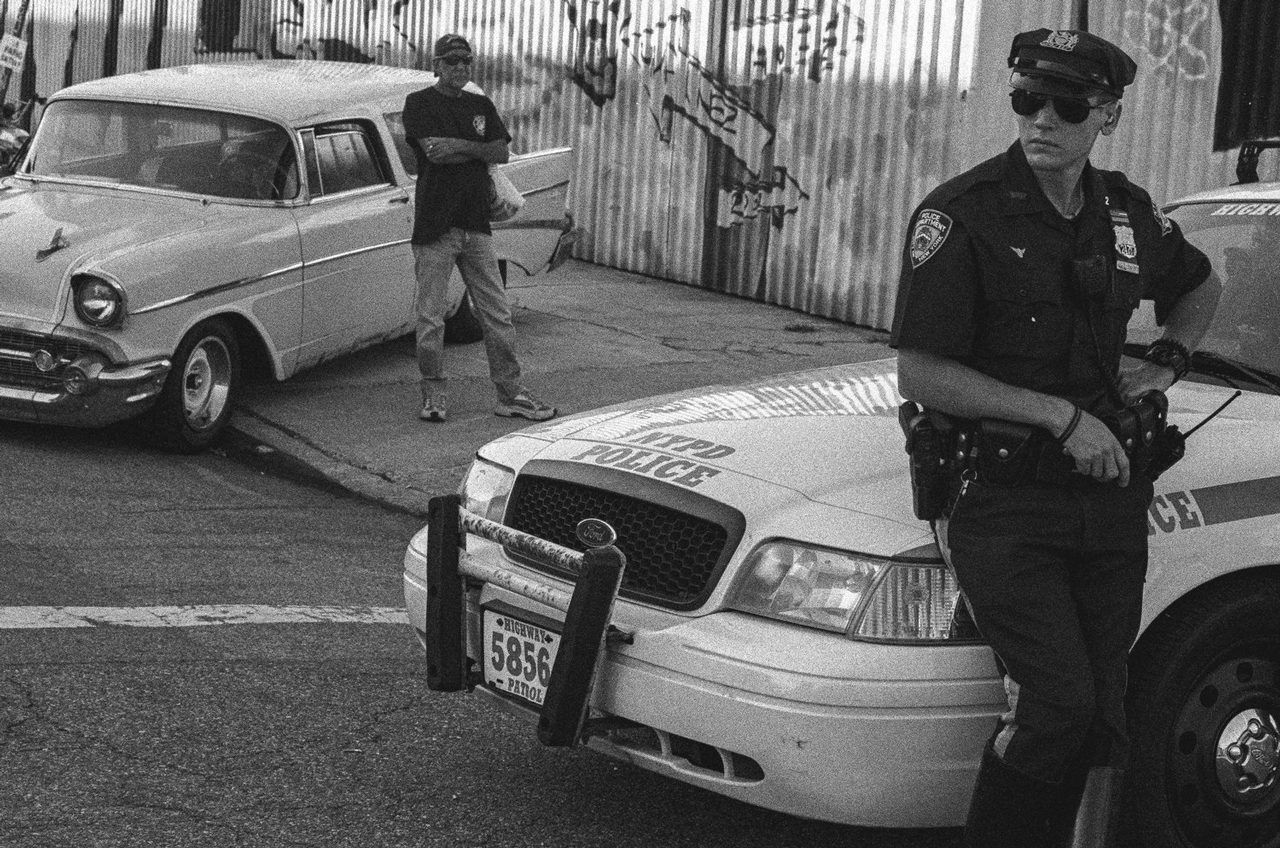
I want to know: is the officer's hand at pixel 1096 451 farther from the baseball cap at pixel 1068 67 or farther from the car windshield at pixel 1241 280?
the car windshield at pixel 1241 280

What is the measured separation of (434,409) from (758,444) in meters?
5.05

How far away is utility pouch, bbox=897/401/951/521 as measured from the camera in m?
3.48

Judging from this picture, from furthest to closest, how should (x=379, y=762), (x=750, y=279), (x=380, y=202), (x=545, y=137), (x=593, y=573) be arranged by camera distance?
1. (x=545, y=137)
2. (x=750, y=279)
3. (x=380, y=202)
4. (x=379, y=762)
5. (x=593, y=573)

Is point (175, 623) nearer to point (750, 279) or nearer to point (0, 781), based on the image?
point (0, 781)

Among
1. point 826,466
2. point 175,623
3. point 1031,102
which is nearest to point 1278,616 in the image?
point 826,466

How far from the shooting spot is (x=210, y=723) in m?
4.68

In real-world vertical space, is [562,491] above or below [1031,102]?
below

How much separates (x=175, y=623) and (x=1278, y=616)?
11.1 ft

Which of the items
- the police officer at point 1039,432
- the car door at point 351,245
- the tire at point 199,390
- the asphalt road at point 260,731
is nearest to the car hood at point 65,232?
the tire at point 199,390

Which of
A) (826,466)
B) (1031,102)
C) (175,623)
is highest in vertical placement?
(1031,102)

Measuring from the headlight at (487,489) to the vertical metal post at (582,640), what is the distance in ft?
1.93

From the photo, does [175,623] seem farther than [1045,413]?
Yes

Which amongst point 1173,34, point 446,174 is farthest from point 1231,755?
point 1173,34

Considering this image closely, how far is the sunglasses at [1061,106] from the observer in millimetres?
3406
